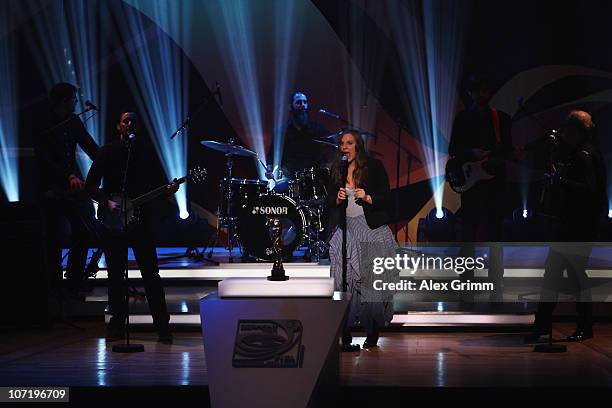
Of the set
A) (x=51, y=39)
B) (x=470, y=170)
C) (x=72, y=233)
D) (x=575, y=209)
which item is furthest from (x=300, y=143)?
(x=51, y=39)

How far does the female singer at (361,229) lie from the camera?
18.7ft

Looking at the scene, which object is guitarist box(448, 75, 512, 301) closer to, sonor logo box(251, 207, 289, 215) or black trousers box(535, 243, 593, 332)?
black trousers box(535, 243, 593, 332)

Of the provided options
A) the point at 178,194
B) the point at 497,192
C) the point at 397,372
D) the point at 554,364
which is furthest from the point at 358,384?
the point at 178,194

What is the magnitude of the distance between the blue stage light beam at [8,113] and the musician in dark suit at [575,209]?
5859 millimetres

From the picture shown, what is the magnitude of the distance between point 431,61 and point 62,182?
4433mm

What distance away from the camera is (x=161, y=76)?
9594mm

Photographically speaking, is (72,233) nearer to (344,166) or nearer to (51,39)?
(344,166)

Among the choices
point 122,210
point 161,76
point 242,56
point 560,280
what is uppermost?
point 242,56

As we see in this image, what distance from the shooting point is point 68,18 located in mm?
9305

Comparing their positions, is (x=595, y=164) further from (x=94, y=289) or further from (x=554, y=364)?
(x=94, y=289)

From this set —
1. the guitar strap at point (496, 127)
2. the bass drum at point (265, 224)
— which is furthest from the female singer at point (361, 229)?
the bass drum at point (265, 224)

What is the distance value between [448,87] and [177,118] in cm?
310

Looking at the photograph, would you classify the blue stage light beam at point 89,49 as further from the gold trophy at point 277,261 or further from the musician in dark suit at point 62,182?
the gold trophy at point 277,261

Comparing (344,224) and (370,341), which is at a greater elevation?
(344,224)
